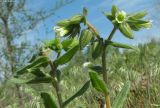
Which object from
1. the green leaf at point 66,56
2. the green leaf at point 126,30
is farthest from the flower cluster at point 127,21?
the green leaf at point 66,56

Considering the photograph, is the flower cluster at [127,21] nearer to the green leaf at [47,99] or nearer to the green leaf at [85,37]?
the green leaf at [85,37]

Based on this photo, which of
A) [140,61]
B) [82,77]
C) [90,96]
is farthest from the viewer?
[82,77]

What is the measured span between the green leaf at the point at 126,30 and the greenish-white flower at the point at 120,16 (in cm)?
1

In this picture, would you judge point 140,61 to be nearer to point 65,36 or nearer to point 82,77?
point 82,77

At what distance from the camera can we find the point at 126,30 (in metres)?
0.88

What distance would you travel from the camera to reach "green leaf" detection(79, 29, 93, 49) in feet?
2.80

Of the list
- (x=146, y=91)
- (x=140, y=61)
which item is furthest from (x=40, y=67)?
(x=140, y=61)

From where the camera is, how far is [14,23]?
690cm

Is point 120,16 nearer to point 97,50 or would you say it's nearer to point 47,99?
point 97,50

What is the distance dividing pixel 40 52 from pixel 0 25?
606 centimetres

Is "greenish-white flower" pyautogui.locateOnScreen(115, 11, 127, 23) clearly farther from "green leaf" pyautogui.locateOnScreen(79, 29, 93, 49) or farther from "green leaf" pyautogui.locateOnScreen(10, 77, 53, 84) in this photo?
"green leaf" pyautogui.locateOnScreen(10, 77, 53, 84)

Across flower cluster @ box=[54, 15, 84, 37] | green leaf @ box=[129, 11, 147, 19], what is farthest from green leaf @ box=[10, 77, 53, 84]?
green leaf @ box=[129, 11, 147, 19]

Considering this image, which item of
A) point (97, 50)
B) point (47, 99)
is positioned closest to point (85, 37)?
point (97, 50)

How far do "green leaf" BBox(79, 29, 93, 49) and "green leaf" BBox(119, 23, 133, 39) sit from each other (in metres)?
0.07
